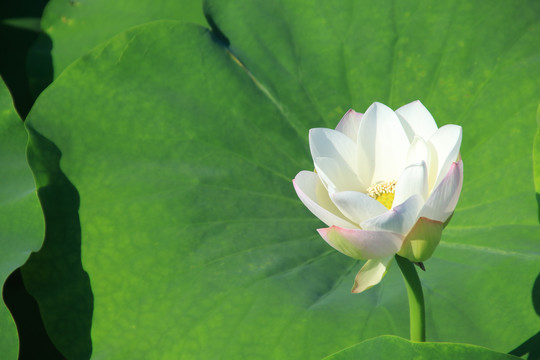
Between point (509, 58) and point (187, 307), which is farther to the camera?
point (509, 58)

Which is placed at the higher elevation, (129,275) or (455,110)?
(455,110)

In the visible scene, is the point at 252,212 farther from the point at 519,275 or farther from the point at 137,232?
the point at 519,275

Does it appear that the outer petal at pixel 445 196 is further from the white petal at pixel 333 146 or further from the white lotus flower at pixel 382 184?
the white petal at pixel 333 146

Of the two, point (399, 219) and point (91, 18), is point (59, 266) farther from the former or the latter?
point (91, 18)

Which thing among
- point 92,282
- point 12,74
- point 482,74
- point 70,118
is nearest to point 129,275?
point 92,282

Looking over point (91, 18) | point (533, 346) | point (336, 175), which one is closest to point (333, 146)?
point (336, 175)

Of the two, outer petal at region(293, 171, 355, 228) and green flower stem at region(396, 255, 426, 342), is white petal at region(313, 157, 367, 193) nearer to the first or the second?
outer petal at region(293, 171, 355, 228)
